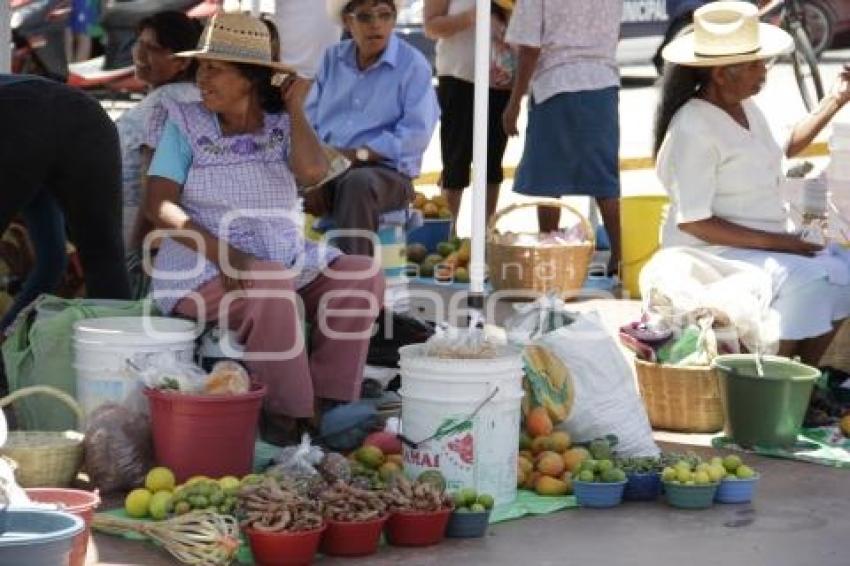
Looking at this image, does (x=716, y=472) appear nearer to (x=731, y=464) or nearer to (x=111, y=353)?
(x=731, y=464)

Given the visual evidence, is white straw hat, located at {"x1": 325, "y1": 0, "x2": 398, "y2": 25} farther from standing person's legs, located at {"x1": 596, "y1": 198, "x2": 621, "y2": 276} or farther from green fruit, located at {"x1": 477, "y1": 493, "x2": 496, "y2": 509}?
green fruit, located at {"x1": 477, "y1": 493, "x2": 496, "y2": 509}

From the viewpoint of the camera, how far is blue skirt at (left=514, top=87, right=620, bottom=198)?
29.0 feet

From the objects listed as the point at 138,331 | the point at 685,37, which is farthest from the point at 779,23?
the point at 138,331

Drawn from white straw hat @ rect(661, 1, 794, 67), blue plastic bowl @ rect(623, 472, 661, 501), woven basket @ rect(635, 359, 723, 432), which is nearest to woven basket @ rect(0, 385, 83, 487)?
blue plastic bowl @ rect(623, 472, 661, 501)

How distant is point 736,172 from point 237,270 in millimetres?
2017

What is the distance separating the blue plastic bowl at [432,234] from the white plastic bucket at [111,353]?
3.66 metres

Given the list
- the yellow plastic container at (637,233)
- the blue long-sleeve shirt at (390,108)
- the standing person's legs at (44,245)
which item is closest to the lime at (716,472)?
the blue long-sleeve shirt at (390,108)

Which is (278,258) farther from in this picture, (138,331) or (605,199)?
(605,199)

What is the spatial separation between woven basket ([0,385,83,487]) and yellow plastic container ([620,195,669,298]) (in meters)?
3.93

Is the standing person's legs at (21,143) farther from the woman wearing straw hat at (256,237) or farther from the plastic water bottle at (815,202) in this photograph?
the plastic water bottle at (815,202)

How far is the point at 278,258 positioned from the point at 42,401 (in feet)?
2.93

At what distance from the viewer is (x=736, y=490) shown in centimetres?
558

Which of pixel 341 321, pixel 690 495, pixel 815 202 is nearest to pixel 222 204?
pixel 341 321

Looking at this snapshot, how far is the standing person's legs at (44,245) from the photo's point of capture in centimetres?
689
